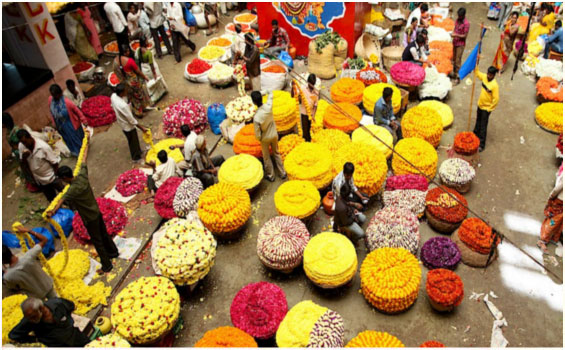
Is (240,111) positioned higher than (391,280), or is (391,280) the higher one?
(240,111)

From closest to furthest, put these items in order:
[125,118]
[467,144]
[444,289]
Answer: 1. [444,289]
2. [467,144]
3. [125,118]

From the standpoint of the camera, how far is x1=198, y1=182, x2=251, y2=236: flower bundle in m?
5.88

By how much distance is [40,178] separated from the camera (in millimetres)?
6691

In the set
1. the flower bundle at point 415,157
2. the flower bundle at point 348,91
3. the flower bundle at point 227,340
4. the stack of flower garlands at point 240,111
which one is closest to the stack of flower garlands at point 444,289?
the flower bundle at point 415,157

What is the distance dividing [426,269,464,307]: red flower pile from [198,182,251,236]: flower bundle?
2759 millimetres

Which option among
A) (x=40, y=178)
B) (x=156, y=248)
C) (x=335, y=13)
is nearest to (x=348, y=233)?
(x=156, y=248)

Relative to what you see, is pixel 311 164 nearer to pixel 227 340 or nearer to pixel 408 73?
pixel 227 340

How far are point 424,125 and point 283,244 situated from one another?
3.79 m

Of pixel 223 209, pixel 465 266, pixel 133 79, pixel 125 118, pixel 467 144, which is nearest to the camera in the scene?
pixel 465 266

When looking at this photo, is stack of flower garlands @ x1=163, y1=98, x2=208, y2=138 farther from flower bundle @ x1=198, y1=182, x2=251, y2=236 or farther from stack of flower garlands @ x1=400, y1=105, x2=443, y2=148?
stack of flower garlands @ x1=400, y1=105, x2=443, y2=148

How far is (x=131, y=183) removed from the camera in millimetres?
7297

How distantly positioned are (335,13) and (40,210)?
7.88m

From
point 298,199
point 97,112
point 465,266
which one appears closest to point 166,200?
point 298,199

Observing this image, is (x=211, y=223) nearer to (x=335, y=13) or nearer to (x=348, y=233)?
(x=348, y=233)
